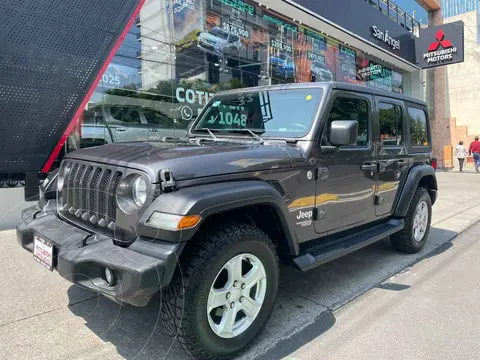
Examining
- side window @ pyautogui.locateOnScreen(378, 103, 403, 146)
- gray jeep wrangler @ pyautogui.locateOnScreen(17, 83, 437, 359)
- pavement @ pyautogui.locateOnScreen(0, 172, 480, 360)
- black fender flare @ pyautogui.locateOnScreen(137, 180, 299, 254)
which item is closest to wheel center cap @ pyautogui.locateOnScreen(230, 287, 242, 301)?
gray jeep wrangler @ pyautogui.locateOnScreen(17, 83, 437, 359)

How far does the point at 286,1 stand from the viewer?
10.1 m

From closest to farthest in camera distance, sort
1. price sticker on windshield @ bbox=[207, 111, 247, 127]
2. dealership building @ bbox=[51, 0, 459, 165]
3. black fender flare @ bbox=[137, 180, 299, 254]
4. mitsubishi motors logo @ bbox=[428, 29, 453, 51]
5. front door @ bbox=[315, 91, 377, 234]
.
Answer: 1. black fender flare @ bbox=[137, 180, 299, 254]
2. front door @ bbox=[315, 91, 377, 234]
3. price sticker on windshield @ bbox=[207, 111, 247, 127]
4. dealership building @ bbox=[51, 0, 459, 165]
5. mitsubishi motors logo @ bbox=[428, 29, 453, 51]

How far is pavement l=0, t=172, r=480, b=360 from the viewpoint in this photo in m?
2.53

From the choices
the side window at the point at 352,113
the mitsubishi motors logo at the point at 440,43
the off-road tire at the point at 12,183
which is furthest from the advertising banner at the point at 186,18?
the mitsubishi motors logo at the point at 440,43

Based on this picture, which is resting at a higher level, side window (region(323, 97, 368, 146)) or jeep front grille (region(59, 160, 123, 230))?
side window (region(323, 97, 368, 146))

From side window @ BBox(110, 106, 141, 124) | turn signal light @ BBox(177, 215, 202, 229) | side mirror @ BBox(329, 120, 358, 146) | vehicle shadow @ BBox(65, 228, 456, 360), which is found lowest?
vehicle shadow @ BBox(65, 228, 456, 360)

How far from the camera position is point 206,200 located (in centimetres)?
212

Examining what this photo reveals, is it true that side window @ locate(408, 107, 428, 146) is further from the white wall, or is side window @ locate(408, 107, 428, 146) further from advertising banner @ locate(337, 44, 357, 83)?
the white wall

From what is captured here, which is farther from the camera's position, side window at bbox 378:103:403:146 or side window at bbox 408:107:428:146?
side window at bbox 408:107:428:146

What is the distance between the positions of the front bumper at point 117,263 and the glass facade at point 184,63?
450 centimetres

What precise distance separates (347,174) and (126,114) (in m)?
5.41

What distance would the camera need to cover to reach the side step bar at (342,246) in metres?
2.88

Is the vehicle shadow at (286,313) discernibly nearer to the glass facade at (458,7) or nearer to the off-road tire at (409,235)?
the off-road tire at (409,235)

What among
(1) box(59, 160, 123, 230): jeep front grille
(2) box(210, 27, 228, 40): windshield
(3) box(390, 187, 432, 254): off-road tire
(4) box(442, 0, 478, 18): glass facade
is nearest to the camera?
(1) box(59, 160, 123, 230): jeep front grille
